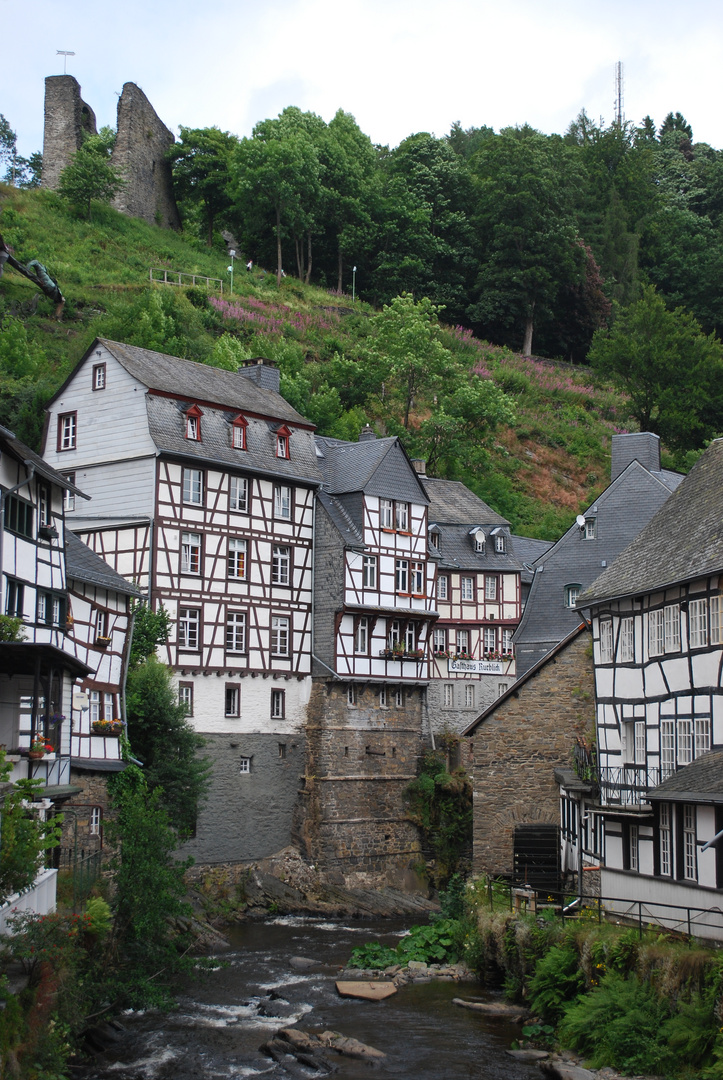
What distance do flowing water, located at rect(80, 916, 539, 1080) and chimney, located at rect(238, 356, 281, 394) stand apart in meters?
23.1

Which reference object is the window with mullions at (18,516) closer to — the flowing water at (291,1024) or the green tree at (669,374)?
the flowing water at (291,1024)

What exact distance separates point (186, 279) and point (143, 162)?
1415 cm

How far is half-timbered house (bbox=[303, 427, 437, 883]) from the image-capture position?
42219 mm

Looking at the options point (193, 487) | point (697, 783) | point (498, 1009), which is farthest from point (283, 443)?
point (697, 783)

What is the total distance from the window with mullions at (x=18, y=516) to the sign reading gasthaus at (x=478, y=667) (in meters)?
23.1

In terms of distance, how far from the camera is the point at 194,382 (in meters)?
43.1

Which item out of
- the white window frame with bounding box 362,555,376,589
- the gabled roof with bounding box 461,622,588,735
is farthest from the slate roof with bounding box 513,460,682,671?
the gabled roof with bounding box 461,622,588,735

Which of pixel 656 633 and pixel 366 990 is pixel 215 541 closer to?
pixel 366 990

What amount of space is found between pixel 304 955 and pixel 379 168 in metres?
72.1

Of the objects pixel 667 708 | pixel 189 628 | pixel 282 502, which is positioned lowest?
pixel 667 708

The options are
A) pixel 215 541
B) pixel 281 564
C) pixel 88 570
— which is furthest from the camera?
pixel 281 564

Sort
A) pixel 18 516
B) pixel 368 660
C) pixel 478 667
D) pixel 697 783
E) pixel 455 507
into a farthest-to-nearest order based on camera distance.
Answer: pixel 455 507
pixel 478 667
pixel 368 660
pixel 18 516
pixel 697 783

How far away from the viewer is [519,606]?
49.0m

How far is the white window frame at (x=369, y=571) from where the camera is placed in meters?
43.9
